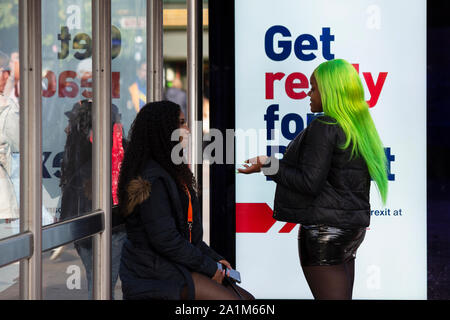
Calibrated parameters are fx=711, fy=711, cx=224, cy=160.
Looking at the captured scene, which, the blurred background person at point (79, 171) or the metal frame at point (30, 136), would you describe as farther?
the blurred background person at point (79, 171)

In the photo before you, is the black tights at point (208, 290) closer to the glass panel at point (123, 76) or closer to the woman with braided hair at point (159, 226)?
the woman with braided hair at point (159, 226)

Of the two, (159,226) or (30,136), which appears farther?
(30,136)

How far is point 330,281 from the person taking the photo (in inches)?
129

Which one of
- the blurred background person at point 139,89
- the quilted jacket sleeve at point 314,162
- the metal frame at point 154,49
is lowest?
the quilted jacket sleeve at point 314,162

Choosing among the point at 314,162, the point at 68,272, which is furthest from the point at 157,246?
the point at 68,272

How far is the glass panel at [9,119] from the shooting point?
2717 millimetres

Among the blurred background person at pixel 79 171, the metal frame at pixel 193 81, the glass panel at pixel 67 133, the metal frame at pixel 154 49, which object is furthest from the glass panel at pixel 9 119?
the metal frame at pixel 193 81

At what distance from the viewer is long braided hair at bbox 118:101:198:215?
2.90 metres

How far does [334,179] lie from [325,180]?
2.5 inches

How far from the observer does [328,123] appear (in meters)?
3.18

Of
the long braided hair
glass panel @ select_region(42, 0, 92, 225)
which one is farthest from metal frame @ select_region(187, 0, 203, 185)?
the long braided hair

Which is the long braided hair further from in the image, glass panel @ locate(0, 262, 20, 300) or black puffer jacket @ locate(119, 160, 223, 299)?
glass panel @ locate(0, 262, 20, 300)

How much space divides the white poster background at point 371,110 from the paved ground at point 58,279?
Answer: 109 cm

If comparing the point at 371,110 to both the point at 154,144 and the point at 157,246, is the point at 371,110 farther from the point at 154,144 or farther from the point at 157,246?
the point at 157,246
